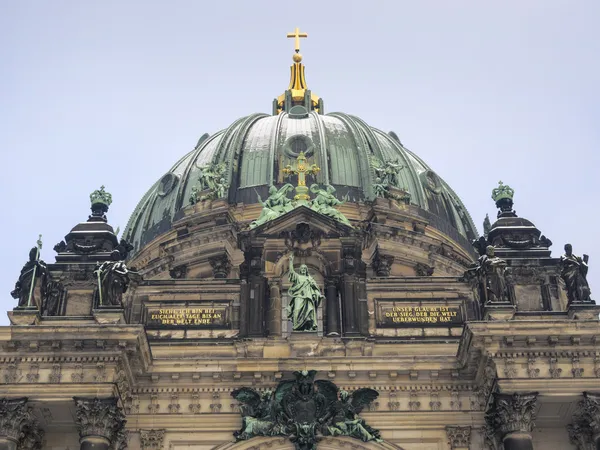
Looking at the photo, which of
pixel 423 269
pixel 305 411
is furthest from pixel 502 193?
pixel 305 411

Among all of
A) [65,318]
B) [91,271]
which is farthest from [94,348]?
[91,271]

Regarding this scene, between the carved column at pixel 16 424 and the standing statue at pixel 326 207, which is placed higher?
the standing statue at pixel 326 207

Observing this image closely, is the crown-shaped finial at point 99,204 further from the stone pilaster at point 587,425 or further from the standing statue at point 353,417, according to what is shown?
the stone pilaster at point 587,425

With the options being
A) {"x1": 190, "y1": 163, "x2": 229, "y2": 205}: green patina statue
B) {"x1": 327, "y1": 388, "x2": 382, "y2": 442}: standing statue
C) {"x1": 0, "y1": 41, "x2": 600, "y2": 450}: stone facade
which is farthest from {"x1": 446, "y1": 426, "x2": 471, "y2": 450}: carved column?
{"x1": 190, "y1": 163, "x2": 229, "y2": 205}: green patina statue

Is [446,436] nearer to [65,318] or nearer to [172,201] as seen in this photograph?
[65,318]

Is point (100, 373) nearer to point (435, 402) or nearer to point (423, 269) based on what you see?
point (435, 402)

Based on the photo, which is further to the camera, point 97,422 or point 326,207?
point 326,207

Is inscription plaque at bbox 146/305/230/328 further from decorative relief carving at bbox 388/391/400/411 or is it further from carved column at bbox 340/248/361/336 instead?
decorative relief carving at bbox 388/391/400/411

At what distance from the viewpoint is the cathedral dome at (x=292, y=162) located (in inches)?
1784

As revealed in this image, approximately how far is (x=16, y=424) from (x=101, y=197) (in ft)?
37.6

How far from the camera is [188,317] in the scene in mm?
31844

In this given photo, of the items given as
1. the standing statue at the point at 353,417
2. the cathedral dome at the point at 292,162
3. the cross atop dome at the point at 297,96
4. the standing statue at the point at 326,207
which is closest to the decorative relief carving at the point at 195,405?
the standing statue at the point at 353,417

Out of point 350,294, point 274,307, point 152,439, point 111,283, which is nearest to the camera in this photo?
point 152,439

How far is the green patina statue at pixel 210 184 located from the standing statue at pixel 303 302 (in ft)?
44.4
